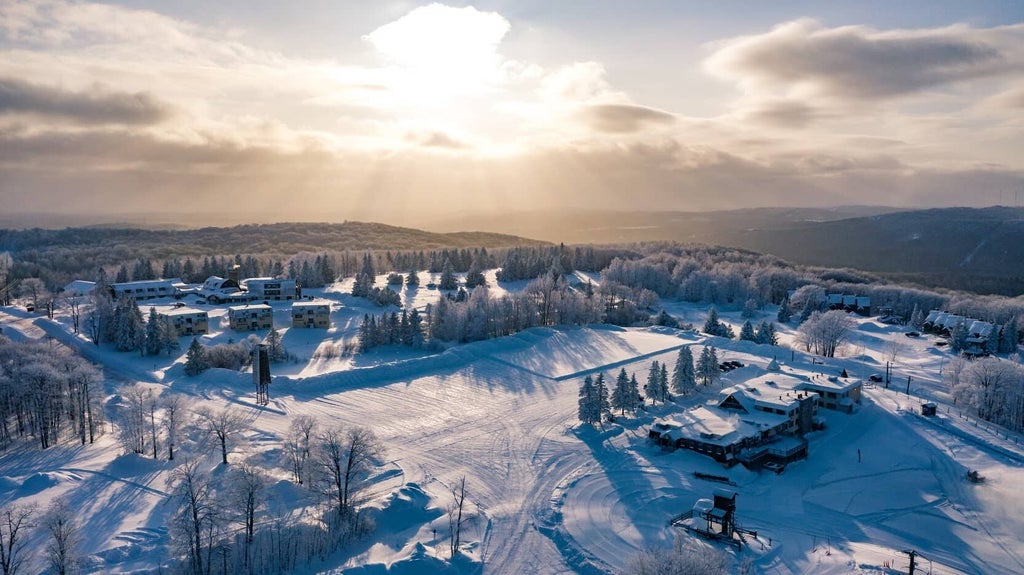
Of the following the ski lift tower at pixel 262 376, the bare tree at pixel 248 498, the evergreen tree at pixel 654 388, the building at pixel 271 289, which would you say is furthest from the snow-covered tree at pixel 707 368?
the building at pixel 271 289

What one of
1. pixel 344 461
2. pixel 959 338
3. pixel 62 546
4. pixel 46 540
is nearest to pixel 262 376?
pixel 344 461

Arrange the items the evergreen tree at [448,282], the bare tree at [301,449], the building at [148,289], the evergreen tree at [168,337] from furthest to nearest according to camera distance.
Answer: the evergreen tree at [448,282]
the building at [148,289]
the evergreen tree at [168,337]
the bare tree at [301,449]

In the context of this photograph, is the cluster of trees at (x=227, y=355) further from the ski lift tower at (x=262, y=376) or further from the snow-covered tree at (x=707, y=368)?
the snow-covered tree at (x=707, y=368)

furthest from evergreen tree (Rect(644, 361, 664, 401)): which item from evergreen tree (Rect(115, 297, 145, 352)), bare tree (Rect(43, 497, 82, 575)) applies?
evergreen tree (Rect(115, 297, 145, 352))

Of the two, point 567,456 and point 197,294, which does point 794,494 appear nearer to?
point 567,456

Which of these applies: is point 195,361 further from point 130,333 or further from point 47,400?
point 47,400

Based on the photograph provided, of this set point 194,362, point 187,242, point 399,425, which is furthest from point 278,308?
point 187,242

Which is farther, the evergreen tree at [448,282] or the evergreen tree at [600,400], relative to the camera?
the evergreen tree at [448,282]
